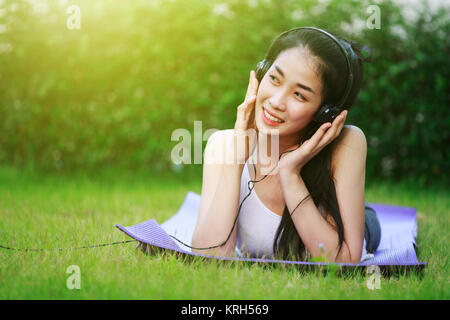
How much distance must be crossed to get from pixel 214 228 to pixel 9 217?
6.43 ft

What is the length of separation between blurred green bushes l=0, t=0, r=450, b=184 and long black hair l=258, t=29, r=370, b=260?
342 centimetres

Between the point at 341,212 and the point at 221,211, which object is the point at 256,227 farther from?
the point at 341,212

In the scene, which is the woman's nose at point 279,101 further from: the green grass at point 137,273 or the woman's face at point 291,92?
the green grass at point 137,273

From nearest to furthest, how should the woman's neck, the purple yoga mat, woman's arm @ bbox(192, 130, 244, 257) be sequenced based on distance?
the purple yoga mat → woman's arm @ bbox(192, 130, 244, 257) → the woman's neck

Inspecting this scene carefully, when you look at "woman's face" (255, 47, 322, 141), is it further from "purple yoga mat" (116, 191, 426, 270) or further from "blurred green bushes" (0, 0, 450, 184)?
"blurred green bushes" (0, 0, 450, 184)

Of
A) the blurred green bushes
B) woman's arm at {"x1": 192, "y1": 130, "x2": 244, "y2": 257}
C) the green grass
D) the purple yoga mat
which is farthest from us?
the blurred green bushes

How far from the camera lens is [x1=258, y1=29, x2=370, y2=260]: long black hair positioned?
Answer: 247 cm

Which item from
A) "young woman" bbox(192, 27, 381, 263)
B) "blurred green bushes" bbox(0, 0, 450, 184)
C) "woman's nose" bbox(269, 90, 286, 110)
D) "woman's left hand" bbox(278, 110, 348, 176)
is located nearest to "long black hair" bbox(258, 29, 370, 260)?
"young woman" bbox(192, 27, 381, 263)

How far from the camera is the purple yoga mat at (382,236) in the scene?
2464 mm

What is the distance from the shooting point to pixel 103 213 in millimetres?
4152

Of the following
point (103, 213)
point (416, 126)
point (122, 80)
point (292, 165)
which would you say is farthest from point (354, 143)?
point (122, 80)

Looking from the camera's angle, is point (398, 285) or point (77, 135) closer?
point (398, 285)

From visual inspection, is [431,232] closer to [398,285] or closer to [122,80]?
[398,285]

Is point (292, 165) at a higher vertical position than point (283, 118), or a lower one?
lower
